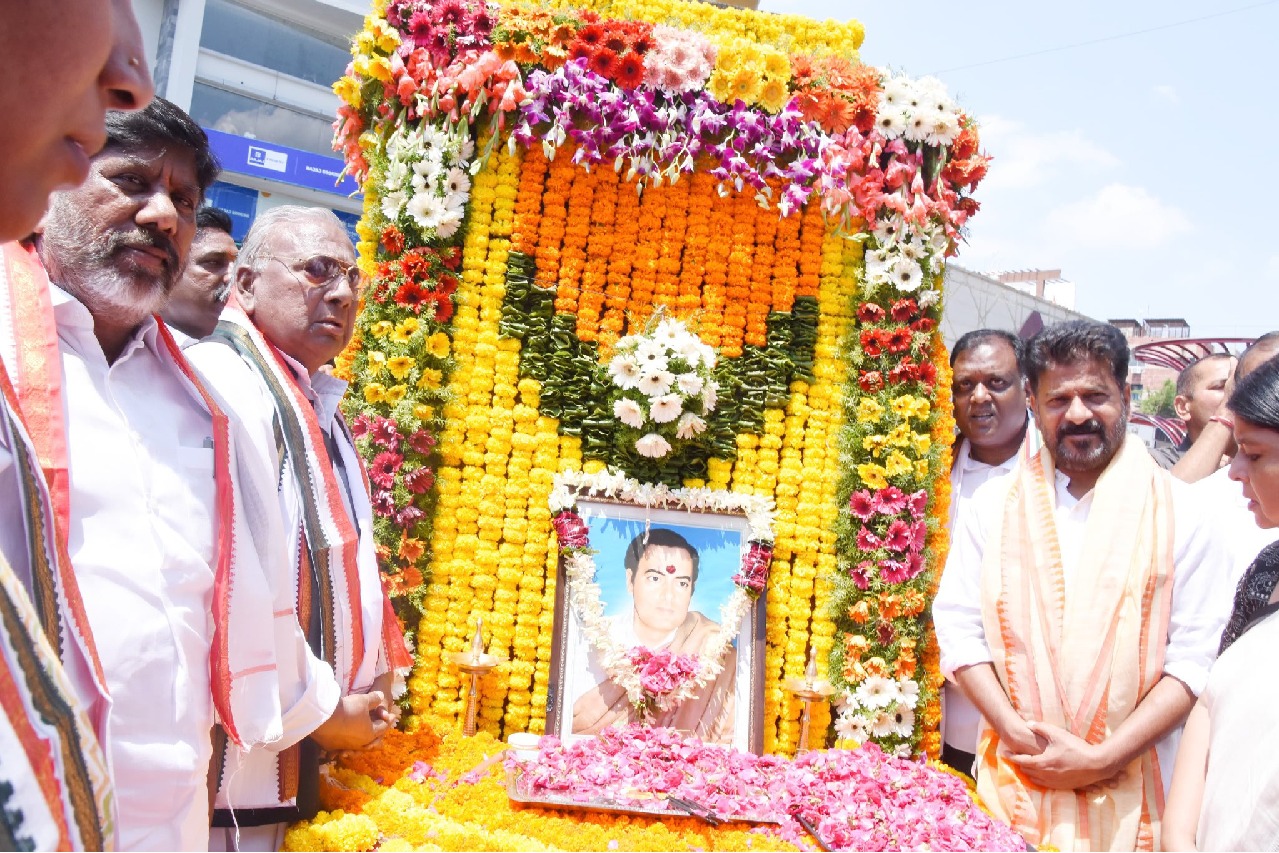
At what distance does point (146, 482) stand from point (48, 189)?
131cm

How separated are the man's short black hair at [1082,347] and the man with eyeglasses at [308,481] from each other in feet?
8.82

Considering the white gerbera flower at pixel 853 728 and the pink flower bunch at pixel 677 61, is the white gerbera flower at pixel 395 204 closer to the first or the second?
the pink flower bunch at pixel 677 61

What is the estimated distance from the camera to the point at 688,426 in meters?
4.13

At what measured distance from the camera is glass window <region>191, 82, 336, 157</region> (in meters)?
17.8

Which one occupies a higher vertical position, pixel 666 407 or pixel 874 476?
pixel 666 407

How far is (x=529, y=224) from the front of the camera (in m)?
4.32

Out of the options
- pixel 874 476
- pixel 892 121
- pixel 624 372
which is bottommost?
pixel 874 476

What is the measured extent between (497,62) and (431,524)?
2259 mm

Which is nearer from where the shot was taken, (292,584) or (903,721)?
(292,584)

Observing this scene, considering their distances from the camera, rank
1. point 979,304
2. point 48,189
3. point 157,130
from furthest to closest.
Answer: point 979,304 < point 157,130 < point 48,189

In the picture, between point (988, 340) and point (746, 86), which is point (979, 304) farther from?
point (746, 86)

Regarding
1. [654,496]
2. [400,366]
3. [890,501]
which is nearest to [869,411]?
[890,501]

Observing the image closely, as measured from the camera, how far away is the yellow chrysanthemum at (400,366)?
13.5 feet

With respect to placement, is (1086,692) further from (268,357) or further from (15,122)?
(15,122)
